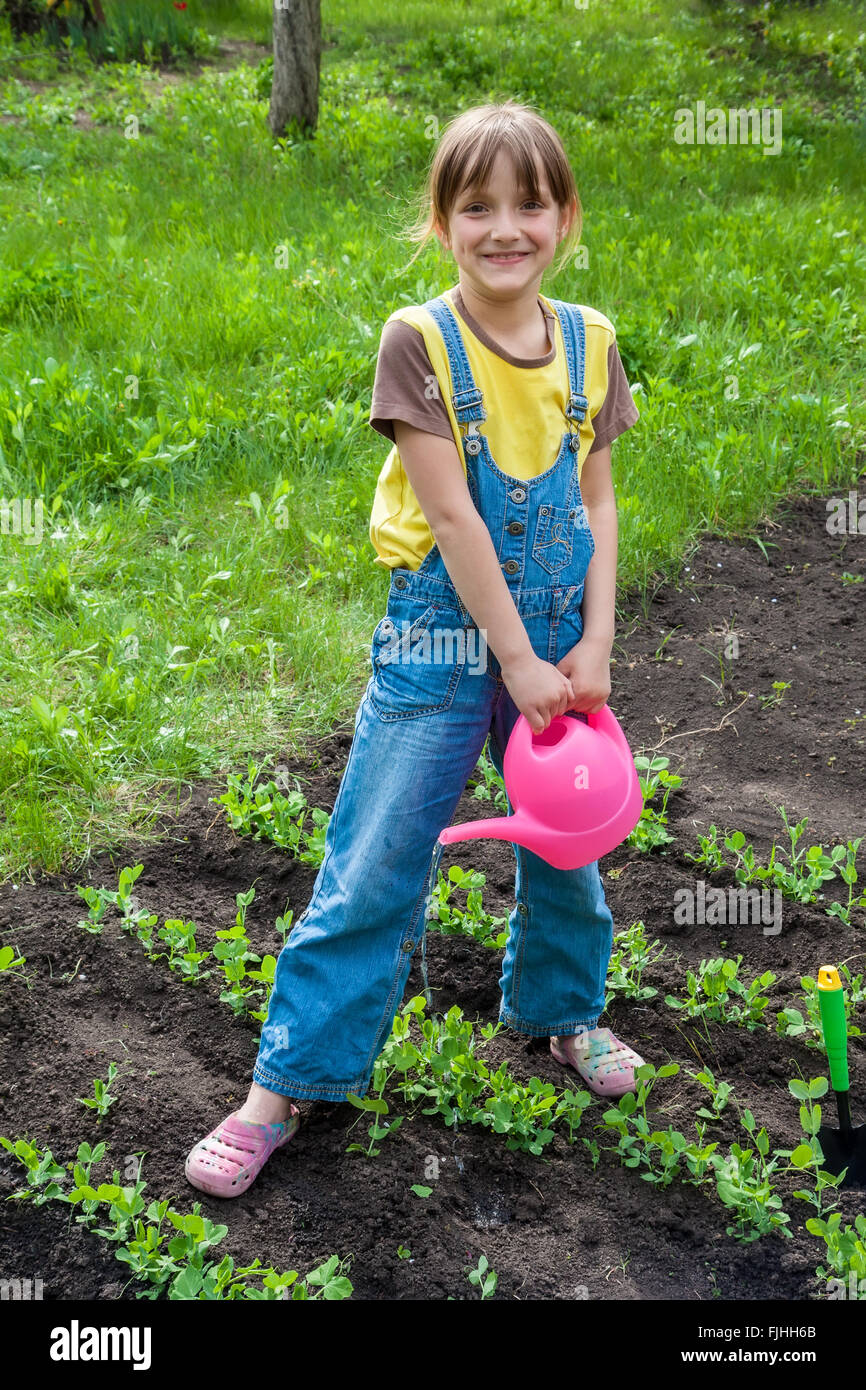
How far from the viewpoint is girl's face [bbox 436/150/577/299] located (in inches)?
74.9

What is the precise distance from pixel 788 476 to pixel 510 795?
296 centimetres

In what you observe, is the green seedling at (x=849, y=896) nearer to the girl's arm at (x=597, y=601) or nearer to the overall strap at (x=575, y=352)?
the girl's arm at (x=597, y=601)

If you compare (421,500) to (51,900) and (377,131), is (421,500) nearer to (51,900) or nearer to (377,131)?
(51,900)

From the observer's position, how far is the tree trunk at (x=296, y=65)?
7219 mm

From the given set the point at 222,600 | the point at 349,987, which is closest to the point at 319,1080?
the point at 349,987

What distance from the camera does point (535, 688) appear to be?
195 centimetres

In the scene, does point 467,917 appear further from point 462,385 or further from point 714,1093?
point 462,385

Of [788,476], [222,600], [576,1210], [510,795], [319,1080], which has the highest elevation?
[788,476]

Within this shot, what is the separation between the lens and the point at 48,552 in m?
3.89

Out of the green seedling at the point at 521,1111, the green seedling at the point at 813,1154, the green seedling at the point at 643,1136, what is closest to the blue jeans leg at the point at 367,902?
the green seedling at the point at 521,1111

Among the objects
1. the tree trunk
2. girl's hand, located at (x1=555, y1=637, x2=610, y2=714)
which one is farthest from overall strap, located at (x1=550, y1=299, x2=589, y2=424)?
the tree trunk

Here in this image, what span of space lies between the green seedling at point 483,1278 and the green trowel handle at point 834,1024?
0.67m

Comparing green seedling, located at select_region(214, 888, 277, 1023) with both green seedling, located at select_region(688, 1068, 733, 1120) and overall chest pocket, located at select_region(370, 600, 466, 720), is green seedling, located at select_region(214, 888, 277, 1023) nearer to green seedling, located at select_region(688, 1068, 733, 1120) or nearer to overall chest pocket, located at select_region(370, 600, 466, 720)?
overall chest pocket, located at select_region(370, 600, 466, 720)

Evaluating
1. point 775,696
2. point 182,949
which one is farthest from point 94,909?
point 775,696
